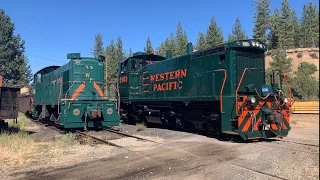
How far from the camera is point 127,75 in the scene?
1591 centimetres

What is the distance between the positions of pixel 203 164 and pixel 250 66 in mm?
5096

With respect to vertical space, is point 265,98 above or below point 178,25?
below

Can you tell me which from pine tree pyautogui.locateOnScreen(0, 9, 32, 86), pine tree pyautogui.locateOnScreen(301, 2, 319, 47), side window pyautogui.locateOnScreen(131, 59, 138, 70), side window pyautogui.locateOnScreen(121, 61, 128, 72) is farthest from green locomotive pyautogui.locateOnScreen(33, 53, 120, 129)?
pine tree pyautogui.locateOnScreen(0, 9, 32, 86)

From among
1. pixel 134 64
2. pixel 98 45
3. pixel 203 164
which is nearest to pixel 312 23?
pixel 203 164

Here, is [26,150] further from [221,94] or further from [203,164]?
[221,94]

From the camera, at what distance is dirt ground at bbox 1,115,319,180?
5.50 metres

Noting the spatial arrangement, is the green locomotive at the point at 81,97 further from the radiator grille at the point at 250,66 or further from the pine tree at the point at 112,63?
the pine tree at the point at 112,63

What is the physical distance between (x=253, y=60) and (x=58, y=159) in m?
7.18

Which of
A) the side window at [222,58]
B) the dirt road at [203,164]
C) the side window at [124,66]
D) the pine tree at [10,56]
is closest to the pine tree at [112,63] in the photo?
the pine tree at [10,56]

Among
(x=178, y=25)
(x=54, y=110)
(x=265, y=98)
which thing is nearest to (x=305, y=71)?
(x=265, y=98)

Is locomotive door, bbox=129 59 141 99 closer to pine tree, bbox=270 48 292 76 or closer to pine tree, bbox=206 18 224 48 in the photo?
pine tree, bbox=270 48 292 76

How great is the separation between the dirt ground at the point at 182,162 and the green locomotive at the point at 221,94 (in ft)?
2.19

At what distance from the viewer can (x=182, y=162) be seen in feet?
21.3

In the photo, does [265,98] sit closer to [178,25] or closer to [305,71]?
[305,71]
